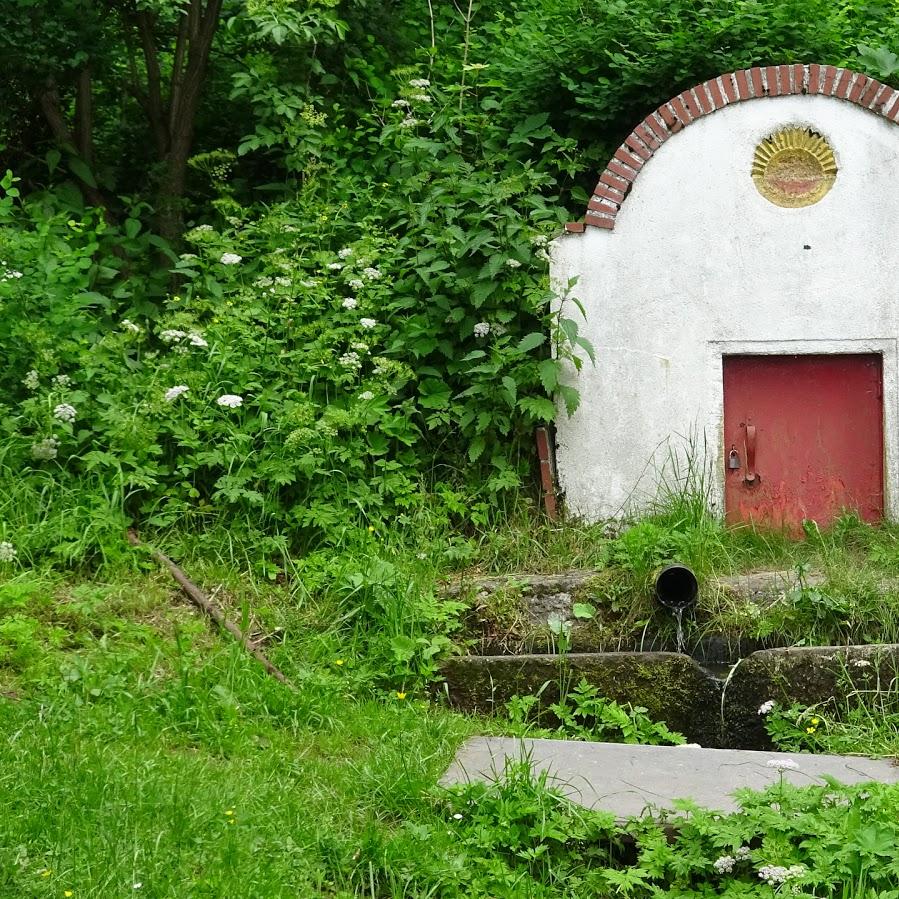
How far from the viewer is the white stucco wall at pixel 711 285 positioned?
25.8 ft

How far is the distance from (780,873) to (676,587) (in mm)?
3023

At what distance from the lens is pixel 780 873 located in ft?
12.6

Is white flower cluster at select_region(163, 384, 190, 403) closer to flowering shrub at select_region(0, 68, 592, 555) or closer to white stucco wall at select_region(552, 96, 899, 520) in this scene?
flowering shrub at select_region(0, 68, 592, 555)

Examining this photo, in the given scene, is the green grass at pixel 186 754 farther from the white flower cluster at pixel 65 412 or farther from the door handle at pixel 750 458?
the door handle at pixel 750 458

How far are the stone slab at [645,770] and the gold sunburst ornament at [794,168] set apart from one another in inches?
162

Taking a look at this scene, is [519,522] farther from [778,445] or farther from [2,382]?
[2,382]

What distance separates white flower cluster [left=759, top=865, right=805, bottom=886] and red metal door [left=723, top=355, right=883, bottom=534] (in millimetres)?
4213

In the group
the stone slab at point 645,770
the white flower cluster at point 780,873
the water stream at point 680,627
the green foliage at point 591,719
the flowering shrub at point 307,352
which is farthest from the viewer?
the flowering shrub at point 307,352

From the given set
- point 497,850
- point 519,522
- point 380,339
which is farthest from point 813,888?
point 380,339

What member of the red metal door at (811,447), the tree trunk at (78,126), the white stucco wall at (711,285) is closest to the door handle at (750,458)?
the red metal door at (811,447)

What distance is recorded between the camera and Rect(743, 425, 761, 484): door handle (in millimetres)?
7883

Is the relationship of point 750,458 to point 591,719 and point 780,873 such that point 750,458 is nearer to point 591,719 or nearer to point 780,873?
point 591,719

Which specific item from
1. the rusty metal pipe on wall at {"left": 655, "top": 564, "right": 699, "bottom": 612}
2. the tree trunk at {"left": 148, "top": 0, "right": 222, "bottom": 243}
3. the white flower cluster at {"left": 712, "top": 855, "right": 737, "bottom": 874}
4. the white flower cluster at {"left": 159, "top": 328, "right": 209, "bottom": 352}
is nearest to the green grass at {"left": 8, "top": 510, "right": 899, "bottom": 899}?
the white flower cluster at {"left": 712, "top": 855, "right": 737, "bottom": 874}

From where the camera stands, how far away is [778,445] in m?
7.91
